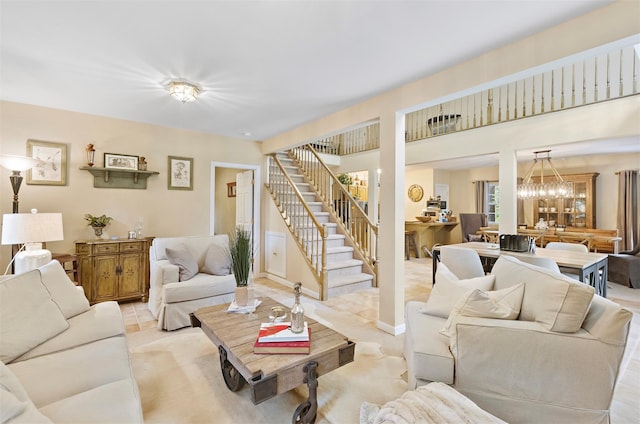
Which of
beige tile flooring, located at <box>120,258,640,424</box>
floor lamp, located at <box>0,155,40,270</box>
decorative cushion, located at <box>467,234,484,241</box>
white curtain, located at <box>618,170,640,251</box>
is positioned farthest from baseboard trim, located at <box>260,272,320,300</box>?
white curtain, located at <box>618,170,640,251</box>

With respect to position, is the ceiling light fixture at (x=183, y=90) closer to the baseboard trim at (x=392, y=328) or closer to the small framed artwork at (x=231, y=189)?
the baseboard trim at (x=392, y=328)

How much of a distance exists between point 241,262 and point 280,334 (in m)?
0.74

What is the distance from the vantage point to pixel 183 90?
2947 millimetres

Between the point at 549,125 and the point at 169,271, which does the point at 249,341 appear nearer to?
the point at 169,271

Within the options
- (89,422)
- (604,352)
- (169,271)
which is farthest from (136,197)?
(604,352)

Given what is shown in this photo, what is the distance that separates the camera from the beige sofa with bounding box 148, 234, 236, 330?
309cm

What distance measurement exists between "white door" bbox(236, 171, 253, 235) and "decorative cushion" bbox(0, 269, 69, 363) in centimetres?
359

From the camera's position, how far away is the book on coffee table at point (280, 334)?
5.67 ft

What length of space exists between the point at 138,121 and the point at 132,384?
159 inches

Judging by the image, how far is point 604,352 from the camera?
1388 millimetres

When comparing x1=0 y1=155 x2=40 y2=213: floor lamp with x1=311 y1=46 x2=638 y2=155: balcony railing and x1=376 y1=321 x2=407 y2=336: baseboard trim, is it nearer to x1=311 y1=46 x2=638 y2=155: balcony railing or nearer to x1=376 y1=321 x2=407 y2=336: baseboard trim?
x1=376 y1=321 x2=407 y2=336: baseboard trim

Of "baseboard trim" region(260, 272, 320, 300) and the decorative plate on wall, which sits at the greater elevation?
the decorative plate on wall

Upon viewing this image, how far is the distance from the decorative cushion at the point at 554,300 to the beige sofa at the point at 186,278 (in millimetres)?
2898

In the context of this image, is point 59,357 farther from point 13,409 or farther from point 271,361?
point 271,361
